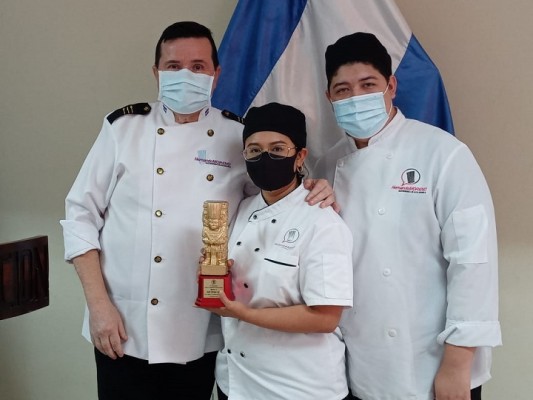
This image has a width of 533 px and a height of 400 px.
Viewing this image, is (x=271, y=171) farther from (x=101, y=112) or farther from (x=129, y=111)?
(x=101, y=112)

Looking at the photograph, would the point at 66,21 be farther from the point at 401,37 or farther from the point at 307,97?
the point at 401,37

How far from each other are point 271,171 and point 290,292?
285mm

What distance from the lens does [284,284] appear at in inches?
47.1

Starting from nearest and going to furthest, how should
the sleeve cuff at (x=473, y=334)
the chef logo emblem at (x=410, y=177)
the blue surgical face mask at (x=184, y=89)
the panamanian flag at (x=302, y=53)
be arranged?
the sleeve cuff at (x=473, y=334) < the chef logo emblem at (x=410, y=177) < the blue surgical face mask at (x=184, y=89) < the panamanian flag at (x=302, y=53)

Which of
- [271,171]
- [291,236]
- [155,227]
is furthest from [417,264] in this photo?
[155,227]

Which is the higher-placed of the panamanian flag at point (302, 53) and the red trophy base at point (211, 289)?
the panamanian flag at point (302, 53)

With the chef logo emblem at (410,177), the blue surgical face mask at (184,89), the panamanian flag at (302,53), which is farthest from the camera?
the panamanian flag at (302,53)

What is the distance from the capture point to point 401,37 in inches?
65.8

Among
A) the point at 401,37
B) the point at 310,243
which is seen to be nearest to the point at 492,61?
the point at 401,37

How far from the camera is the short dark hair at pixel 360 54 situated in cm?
130

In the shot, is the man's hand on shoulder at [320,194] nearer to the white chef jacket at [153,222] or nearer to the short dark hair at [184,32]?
the white chef jacket at [153,222]

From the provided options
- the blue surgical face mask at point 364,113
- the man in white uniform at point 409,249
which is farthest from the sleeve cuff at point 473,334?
the blue surgical face mask at point 364,113

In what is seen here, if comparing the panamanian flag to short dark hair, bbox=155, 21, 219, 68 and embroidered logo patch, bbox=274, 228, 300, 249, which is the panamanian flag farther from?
embroidered logo patch, bbox=274, 228, 300, 249

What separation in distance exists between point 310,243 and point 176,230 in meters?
0.38
